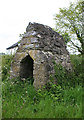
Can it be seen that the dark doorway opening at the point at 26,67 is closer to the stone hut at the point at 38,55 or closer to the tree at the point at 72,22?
the stone hut at the point at 38,55

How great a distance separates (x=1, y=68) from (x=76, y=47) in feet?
30.0

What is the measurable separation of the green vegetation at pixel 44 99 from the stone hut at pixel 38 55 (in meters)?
0.34

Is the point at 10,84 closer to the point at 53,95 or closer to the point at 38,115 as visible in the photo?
the point at 53,95

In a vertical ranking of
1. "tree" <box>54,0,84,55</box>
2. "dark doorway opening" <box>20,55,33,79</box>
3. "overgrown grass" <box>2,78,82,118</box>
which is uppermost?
"tree" <box>54,0,84,55</box>

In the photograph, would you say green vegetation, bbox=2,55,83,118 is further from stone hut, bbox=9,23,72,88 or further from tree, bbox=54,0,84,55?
tree, bbox=54,0,84,55

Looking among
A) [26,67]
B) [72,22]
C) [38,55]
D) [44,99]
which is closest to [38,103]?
[44,99]

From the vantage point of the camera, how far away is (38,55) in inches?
230

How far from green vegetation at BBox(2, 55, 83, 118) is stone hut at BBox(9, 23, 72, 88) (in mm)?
343

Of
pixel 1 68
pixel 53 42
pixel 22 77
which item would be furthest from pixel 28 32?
pixel 1 68

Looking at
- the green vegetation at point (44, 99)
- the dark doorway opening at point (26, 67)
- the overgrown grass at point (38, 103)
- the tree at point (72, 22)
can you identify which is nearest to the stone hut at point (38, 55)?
the dark doorway opening at point (26, 67)

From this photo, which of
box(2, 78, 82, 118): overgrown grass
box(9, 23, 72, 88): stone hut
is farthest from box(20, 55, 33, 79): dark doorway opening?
box(2, 78, 82, 118): overgrown grass

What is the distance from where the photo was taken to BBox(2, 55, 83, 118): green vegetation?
12.7 ft

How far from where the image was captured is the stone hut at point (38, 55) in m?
5.68

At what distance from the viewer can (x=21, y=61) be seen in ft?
21.0
